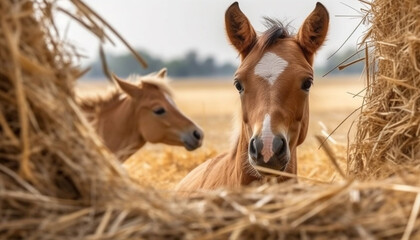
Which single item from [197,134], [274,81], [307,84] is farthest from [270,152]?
[197,134]

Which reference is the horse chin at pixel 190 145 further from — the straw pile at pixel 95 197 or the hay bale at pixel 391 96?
the straw pile at pixel 95 197

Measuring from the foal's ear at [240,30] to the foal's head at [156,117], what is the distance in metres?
3.64

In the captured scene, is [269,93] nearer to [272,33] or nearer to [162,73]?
[272,33]

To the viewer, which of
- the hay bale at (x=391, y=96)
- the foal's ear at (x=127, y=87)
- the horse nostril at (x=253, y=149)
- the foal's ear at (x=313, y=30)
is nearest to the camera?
the hay bale at (x=391, y=96)

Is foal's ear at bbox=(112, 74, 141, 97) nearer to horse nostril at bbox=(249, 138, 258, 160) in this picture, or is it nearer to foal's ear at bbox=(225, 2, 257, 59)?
foal's ear at bbox=(225, 2, 257, 59)

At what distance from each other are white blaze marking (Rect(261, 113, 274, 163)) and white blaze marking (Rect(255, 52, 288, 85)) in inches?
19.9

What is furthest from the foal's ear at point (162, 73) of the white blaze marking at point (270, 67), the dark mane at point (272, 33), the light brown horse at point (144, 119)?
the white blaze marking at point (270, 67)

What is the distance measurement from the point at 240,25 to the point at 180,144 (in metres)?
4.00

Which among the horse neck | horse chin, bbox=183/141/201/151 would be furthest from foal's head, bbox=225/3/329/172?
the horse neck

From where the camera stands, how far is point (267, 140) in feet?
15.2

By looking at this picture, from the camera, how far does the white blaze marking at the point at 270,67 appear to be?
16.9ft

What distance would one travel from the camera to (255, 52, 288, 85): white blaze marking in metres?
5.16

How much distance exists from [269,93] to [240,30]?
0.89m

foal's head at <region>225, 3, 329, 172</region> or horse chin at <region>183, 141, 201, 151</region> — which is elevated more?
foal's head at <region>225, 3, 329, 172</region>
